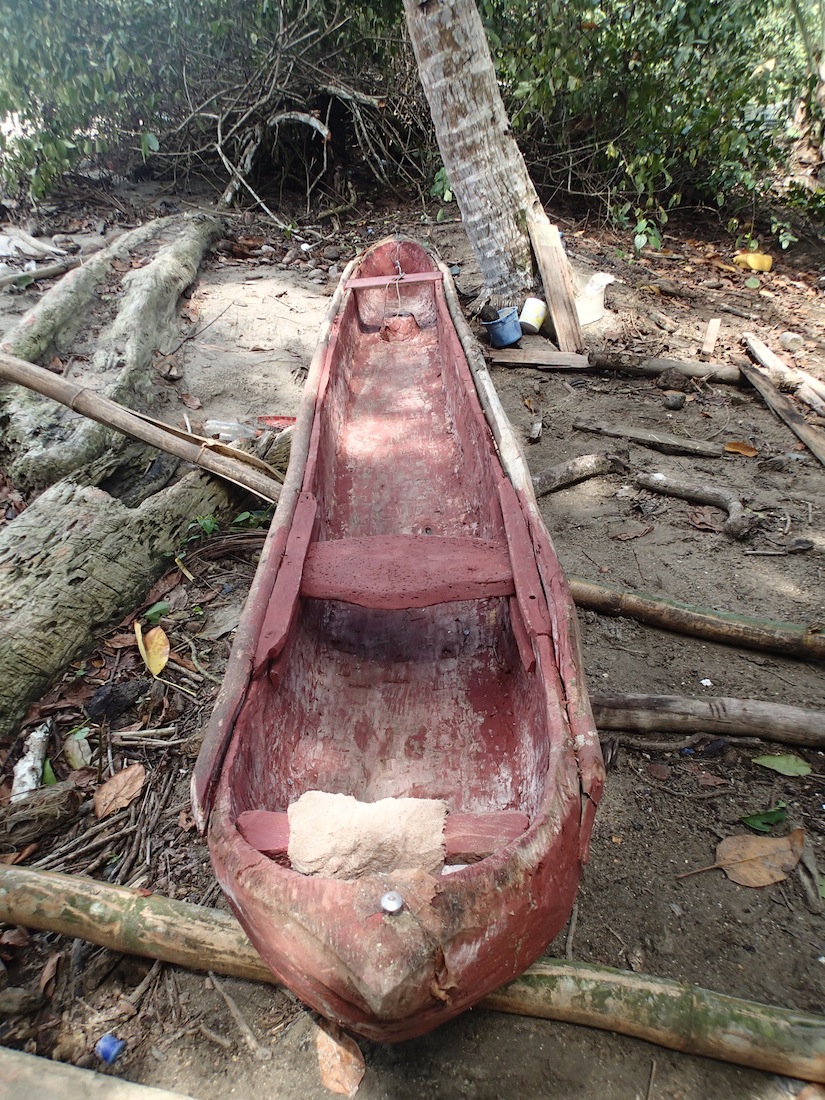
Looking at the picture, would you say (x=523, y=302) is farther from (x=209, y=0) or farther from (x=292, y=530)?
(x=209, y=0)

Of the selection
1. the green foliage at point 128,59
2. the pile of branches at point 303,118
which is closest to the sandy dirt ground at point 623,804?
the pile of branches at point 303,118

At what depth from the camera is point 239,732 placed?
152 cm

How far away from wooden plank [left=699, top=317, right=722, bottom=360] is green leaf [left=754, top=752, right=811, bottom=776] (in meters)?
3.90

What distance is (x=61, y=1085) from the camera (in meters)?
1.30

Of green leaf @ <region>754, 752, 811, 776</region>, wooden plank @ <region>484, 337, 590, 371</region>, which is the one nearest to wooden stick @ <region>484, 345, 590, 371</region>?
wooden plank @ <region>484, 337, 590, 371</region>

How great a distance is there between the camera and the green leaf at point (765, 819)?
1947 millimetres

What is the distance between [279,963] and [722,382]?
4939 millimetres

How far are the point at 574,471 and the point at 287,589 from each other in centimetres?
230

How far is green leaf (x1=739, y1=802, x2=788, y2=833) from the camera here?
195 centimetres

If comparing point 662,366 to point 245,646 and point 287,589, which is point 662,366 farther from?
point 245,646

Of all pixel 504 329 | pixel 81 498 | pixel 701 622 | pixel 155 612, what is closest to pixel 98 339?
pixel 81 498

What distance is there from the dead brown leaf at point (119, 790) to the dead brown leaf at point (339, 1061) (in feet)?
3.40

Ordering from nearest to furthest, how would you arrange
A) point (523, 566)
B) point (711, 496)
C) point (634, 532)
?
point (523, 566) < point (634, 532) < point (711, 496)

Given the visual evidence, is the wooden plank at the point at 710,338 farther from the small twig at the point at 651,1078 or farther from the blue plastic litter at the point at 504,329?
the small twig at the point at 651,1078
